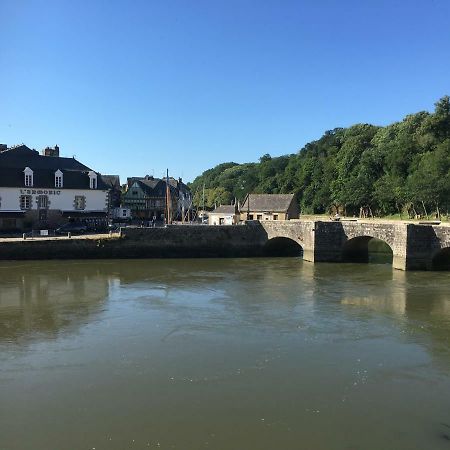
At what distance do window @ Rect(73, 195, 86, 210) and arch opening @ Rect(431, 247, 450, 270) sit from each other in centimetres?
2580

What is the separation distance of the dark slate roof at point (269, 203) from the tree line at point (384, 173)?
11486mm

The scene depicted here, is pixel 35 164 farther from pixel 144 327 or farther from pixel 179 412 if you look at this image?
pixel 179 412

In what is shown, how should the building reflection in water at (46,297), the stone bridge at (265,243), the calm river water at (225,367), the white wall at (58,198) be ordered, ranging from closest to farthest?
the calm river water at (225,367)
the building reflection in water at (46,297)
the stone bridge at (265,243)
the white wall at (58,198)

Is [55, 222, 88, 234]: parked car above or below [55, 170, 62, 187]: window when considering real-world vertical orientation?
below

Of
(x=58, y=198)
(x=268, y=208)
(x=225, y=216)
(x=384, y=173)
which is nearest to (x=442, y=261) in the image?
(x=268, y=208)

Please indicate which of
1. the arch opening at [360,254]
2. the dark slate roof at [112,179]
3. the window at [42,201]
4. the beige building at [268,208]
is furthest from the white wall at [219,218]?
the dark slate roof at [112,179]

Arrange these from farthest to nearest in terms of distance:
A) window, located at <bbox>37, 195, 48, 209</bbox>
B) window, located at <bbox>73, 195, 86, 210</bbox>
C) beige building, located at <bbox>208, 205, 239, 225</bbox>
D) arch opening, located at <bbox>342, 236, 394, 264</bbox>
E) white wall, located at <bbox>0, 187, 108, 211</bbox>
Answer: beige building, located at <bbox>208, 205, 239, 225</bbox> < window, located at <bbox>73, 195, 86, 210</bbox> < window, located at <bbox>37, 195, 48, 209</bbox> < white wall, located at <bbox>0, 187, 108, 211</bbox> < arch opening, located at <bbox>342, 236, 394, 264</bbox>

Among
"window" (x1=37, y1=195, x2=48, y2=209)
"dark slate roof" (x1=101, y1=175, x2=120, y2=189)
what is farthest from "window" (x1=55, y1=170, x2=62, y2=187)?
"dark slate roof" (x1=101, y1=175, x2=120, y2=189)

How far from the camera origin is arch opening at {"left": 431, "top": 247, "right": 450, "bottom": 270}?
27.8 m

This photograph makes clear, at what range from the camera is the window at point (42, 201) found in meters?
36.7

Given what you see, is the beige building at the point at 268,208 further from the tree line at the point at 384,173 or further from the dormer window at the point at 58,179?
the dormer window at the point at 58,179

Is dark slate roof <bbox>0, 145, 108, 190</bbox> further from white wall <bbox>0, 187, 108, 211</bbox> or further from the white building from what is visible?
white wall <bbox>0, 187, 108, 211</bbox>

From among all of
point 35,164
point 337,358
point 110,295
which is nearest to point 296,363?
point 337,358

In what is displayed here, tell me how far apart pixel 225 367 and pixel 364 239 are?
22.4 meters
